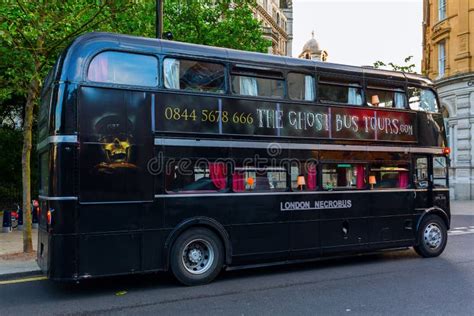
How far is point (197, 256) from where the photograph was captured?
26.3 feet

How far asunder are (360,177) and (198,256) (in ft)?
12.2

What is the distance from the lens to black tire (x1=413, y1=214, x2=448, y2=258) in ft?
34.2

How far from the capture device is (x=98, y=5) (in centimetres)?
1055

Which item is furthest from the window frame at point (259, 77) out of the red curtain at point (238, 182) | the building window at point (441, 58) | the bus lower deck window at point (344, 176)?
the building window at point (441, 58)

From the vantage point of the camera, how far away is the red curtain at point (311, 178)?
912 centimetres

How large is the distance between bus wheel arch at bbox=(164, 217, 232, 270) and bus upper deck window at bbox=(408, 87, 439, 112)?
17.1 ft

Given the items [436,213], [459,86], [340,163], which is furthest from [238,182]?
[459,86]

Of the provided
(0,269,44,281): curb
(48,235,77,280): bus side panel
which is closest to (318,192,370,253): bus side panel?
(48,235,77,280): bus side panel

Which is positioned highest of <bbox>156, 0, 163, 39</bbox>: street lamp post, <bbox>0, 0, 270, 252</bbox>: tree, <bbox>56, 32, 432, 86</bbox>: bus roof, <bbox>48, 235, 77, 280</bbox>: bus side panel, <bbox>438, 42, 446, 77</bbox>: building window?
<bbox>438, 42, 446, 77</bbox>: building window

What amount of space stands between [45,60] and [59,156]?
4.42m

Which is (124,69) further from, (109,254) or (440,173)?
(440,173)

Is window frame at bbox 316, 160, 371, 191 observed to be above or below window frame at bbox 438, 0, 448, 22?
below

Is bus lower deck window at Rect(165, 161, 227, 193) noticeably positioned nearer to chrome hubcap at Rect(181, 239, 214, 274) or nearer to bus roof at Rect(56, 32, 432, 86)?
chrome hubcap at Rect(181, 239, 214, 274)

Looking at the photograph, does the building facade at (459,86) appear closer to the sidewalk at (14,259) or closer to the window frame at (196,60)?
the sidewalk at (14,259)
